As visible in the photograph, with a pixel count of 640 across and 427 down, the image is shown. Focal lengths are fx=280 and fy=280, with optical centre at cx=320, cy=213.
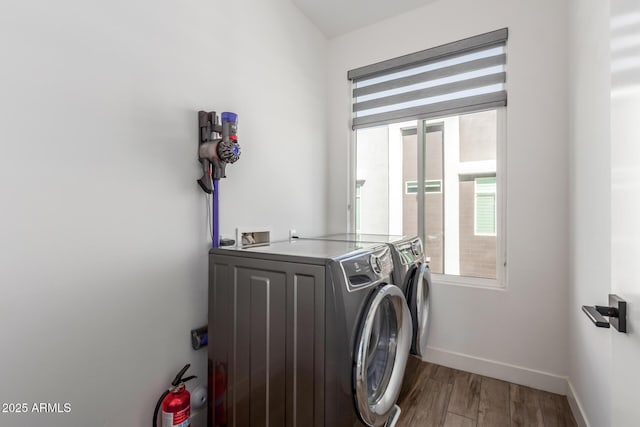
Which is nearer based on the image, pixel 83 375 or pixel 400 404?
pixel 83 375

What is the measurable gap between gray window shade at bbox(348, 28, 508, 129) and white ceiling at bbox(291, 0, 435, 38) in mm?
370

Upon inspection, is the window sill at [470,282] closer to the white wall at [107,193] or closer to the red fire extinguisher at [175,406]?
the white wall at [107,193]

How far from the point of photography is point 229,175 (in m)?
1.66

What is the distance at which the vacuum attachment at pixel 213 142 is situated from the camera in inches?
56.3

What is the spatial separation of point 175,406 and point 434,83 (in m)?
2.63

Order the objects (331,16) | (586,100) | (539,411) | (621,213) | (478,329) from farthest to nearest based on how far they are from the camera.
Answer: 1. (331,16)
2. (478,329)
3. (539,411)
4. (586,100)
5. (621,213)

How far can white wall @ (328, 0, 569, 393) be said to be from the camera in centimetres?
181

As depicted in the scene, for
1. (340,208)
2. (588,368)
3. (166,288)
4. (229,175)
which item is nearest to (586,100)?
(588,368)

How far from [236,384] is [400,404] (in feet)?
3.55

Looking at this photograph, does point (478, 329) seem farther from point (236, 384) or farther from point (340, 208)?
point (236, 384)

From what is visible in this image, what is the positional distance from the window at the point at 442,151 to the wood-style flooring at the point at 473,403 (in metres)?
0.69

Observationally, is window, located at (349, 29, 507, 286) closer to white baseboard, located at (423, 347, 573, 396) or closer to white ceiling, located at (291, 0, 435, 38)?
white ceiling, located at (291, 0, 435, 38)

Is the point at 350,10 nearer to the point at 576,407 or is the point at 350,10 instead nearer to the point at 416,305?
the point at 416,305

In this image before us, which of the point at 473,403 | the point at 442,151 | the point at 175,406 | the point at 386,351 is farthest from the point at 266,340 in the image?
the point at 442,151
